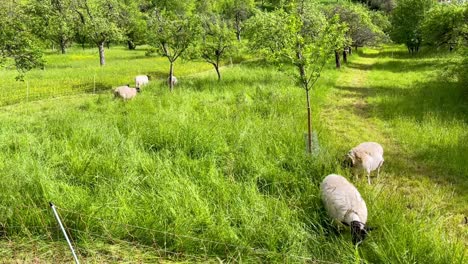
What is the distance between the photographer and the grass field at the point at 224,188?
4527 millimetres

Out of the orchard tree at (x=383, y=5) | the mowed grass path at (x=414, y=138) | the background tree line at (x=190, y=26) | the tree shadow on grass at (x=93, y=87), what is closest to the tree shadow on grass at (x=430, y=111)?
the mowed grass path at (x=414, y=138)

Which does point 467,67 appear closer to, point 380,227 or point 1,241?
point 380,227

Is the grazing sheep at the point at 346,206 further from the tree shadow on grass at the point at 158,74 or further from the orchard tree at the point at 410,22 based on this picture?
the orchard tree at the point at 410,22

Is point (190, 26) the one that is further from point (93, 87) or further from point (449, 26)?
point (449, 26)

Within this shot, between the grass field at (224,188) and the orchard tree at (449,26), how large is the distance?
9.00 meters

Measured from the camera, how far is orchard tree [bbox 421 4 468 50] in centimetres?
1858

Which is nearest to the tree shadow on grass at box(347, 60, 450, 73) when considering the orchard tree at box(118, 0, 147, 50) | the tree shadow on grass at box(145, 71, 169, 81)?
the tree shadow on grass at box(145, 71, 169, 81)

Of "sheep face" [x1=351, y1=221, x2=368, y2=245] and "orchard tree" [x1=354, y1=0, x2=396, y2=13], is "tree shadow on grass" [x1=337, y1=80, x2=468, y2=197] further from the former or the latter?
"orchard tree" [x1=354, y1=0, x2=396, y2=13]

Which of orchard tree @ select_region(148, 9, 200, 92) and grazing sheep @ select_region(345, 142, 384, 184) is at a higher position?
orchard tree @ select_region(148, 9, 200, 92)

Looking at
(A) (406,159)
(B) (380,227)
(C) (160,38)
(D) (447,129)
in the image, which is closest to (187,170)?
(B) (380,227)

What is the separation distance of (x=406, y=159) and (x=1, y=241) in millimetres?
8497

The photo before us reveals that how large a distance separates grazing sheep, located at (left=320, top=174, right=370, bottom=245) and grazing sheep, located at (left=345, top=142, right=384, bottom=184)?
125cm

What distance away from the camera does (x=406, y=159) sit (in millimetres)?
8430

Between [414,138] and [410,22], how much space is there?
27.5 m
